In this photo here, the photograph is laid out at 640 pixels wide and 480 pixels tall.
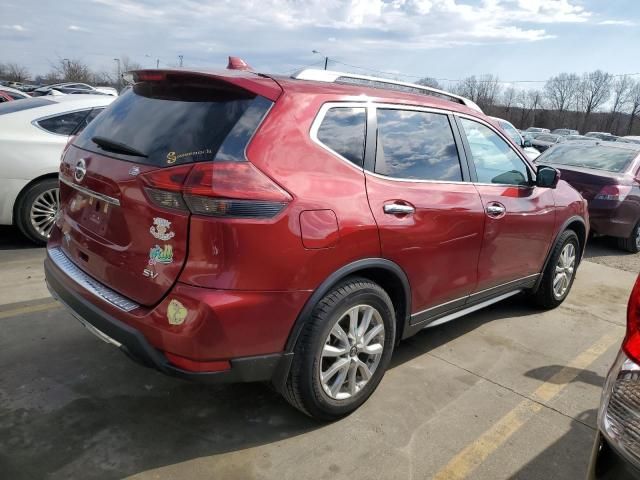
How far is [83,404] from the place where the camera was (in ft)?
9.42

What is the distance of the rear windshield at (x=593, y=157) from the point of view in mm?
7777

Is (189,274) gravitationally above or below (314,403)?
above

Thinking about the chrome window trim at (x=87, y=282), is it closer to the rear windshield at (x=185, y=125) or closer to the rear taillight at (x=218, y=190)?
the rear taillight at (x=218, y=190)

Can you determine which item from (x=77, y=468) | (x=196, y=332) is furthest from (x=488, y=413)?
(x=77, y=468)

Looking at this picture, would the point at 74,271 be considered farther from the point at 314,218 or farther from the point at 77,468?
the point at 314,218

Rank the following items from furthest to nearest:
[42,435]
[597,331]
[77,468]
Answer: [597,331] → [42,435] → [77,468]

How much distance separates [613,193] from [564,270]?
3.12 meters

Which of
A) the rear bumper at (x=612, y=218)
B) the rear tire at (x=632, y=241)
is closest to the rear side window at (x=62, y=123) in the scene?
the rear bumper at (x=612, y=218)

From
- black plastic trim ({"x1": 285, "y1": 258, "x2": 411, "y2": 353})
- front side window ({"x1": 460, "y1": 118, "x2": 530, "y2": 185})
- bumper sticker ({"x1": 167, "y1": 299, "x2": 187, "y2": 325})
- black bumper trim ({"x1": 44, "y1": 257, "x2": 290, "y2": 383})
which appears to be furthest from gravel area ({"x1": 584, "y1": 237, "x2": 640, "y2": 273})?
bumper sticker ({"x1": 167, "y1": 299, "x2": 187, "y2": 325})

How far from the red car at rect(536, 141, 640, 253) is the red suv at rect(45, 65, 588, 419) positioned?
4.77 metres

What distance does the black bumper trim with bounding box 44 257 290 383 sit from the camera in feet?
7.57

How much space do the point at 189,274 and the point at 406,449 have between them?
144 cm

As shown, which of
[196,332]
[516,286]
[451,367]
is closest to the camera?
[196,332]

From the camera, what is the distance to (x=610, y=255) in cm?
766
